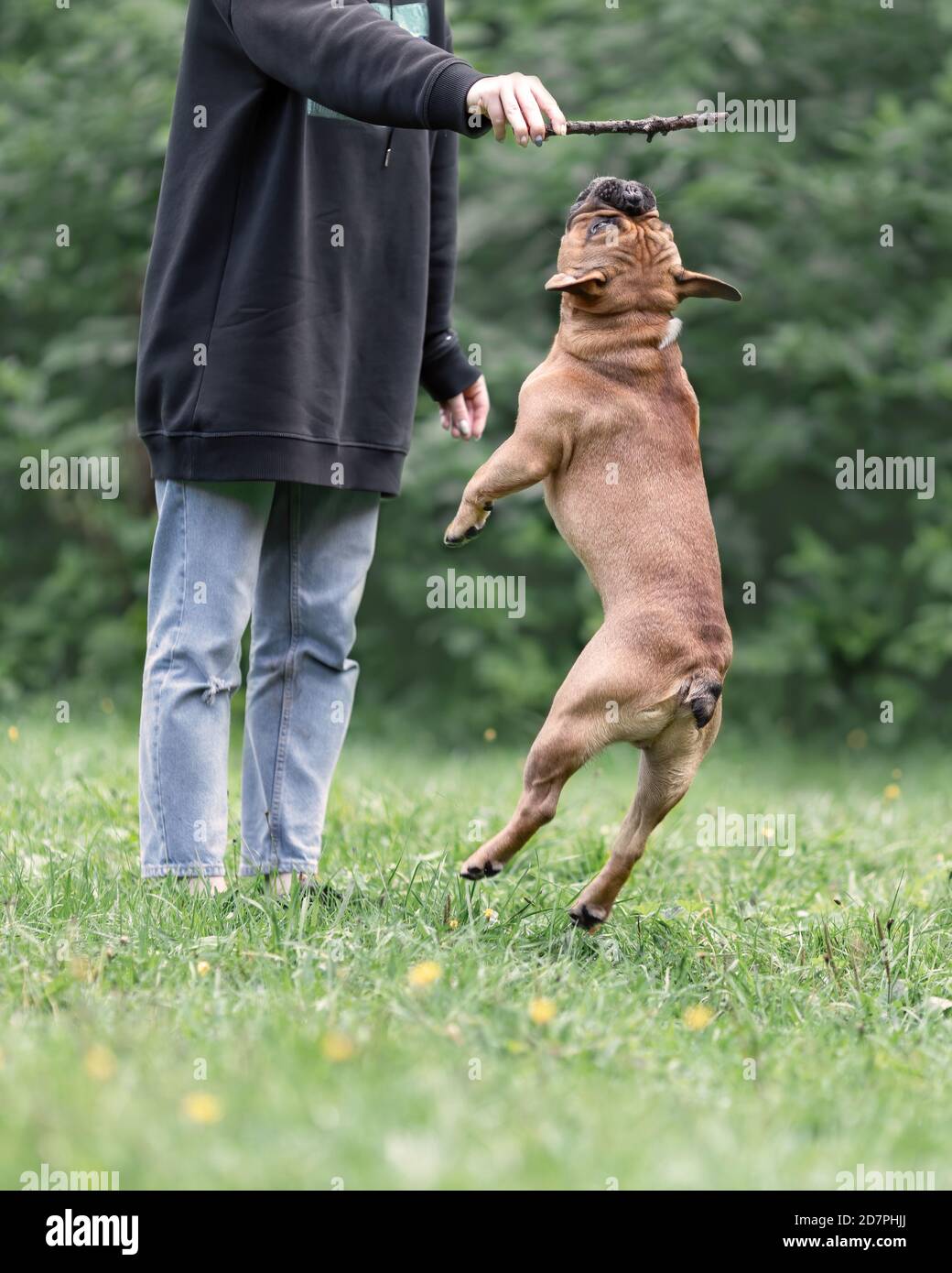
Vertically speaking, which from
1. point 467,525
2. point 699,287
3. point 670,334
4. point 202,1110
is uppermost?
point 699,287

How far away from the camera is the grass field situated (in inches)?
82.8

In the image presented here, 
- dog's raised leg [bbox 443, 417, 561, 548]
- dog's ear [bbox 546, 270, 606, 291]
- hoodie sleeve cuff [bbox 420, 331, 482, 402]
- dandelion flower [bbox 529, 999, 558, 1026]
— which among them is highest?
hoodie sleeve cuff [bbox 420, 331, 482, 402]

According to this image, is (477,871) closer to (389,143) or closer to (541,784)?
(541,784)

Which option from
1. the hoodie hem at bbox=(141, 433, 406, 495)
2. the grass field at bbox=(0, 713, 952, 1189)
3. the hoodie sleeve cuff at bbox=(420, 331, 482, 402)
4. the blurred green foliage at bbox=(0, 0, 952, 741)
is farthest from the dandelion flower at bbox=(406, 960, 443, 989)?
the blurred green foliage at bbox=(0, 0, 952, 741)

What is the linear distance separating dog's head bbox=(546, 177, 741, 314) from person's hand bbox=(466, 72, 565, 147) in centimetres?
31

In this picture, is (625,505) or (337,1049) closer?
(337,1049)

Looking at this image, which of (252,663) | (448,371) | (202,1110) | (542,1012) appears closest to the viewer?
(202,1110)

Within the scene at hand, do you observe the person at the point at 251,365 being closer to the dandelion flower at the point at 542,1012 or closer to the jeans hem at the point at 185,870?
the jeans hem at the point at 185,870

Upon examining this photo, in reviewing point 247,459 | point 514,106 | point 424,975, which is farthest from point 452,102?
point 424,975

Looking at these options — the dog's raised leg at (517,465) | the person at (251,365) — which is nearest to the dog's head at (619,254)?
the dog's raised leg at (517,465)

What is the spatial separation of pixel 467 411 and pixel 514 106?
1.32 metres

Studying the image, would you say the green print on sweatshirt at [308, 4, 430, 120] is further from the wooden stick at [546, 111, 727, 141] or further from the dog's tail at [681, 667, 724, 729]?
the dog's tail at [681, 667, 724, 729]

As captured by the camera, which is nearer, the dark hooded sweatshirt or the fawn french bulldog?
the fawn french bulldog

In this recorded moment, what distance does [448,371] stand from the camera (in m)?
3.97
